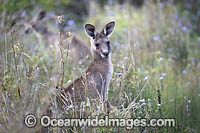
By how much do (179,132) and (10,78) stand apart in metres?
2.50

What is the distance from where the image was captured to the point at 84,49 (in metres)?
7.52

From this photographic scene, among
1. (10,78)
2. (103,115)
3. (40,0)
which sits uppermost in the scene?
(40,0)

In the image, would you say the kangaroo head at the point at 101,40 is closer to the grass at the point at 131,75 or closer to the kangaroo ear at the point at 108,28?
the kangaroo ear at the point at 108,28

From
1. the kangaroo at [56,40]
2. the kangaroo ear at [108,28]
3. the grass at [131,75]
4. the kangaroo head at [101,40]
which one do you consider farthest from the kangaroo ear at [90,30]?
the kangaroo at [56,40]

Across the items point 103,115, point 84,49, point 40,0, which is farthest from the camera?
point 40,0

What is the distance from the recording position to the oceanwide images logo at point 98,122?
361cm

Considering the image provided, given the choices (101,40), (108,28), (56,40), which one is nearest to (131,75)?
(101,40)

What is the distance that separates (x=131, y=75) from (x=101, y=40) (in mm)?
726

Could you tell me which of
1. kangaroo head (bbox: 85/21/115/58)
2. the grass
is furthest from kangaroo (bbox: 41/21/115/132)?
the grass

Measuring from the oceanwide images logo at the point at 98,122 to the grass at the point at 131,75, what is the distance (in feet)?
0.24

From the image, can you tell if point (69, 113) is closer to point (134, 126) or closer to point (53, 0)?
point (134, 126)

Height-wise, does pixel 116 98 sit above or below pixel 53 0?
below

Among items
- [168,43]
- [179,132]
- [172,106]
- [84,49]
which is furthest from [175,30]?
[179,132]

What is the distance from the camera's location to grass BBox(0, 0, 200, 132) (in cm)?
378
